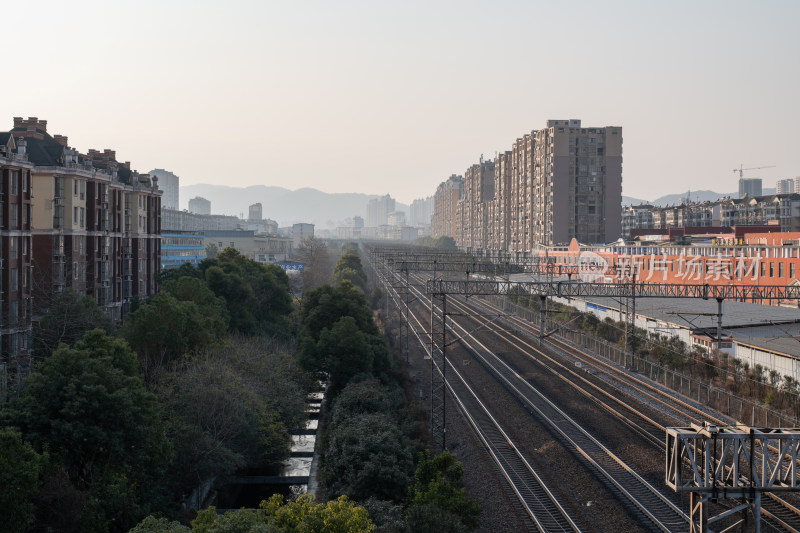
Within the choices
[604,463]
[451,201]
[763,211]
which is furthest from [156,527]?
[451,201]

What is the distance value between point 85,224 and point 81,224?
566mm

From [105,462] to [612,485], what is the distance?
12.8m

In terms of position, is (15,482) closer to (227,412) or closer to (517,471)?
(227,412)

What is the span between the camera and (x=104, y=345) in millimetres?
18453

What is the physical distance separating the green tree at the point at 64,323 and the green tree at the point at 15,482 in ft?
45.5

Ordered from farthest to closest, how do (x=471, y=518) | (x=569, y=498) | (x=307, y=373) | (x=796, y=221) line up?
(x=796, y=221), (x=307, y=373), (x=569, y=498), (x=471, y=518)

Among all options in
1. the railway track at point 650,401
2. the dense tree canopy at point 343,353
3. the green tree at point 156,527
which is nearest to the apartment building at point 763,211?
the railway track at point 650,401

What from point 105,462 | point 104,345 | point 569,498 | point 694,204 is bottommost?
point 569,498

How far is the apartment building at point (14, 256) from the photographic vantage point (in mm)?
26562

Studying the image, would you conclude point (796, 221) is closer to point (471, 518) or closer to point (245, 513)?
point (471, 518)

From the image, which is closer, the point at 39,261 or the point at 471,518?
the point at 471,518

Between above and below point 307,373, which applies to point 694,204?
above

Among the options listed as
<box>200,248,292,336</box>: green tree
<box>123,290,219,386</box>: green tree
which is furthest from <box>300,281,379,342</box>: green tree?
<box>123,290,219,386</box>: green tree

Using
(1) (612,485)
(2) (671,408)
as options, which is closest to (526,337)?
(2) (671,408)
